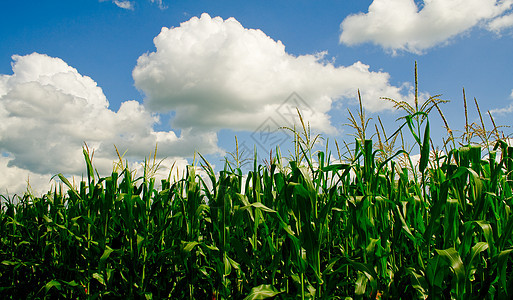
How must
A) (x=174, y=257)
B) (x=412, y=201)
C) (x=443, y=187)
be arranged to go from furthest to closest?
1. (x=174, y=257)
2. (x=412, y=201)
3. (x=443, y=187)

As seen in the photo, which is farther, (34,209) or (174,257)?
(34,209)

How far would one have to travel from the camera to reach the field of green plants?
76.4 inches

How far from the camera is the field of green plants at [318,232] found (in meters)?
1.94

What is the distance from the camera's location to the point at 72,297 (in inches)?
137

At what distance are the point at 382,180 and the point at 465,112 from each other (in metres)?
1.09

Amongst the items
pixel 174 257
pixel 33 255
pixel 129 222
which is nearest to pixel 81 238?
pixel 129 222

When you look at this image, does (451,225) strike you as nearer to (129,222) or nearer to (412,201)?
(412,201)

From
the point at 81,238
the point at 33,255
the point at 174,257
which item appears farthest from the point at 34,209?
the point at 174,257

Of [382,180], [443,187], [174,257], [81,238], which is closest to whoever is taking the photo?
[443,187]

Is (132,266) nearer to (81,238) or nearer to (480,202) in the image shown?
(81,238)

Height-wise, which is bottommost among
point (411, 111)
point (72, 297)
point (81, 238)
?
point (72, 297)

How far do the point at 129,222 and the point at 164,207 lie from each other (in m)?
0.39

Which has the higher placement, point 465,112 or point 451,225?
point 465,112

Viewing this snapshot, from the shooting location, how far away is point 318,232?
2.00m
